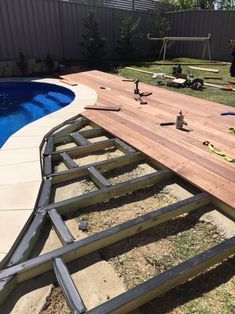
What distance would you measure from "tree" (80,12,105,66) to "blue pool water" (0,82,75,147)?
3.93m

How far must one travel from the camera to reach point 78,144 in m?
4.70

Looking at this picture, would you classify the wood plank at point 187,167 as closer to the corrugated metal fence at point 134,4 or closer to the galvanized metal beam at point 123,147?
the galvanized metal beam at point 123,147

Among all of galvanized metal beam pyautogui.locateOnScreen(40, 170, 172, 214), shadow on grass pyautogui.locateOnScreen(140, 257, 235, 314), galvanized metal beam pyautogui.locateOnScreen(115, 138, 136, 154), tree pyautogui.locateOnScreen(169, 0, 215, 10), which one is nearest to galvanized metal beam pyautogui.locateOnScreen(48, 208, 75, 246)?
galvanized metal beam pyautogui.locateOnScreen(40, 170, 172, 214)

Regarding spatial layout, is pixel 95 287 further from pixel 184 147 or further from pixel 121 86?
pixel 121 86

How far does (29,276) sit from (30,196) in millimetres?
1038

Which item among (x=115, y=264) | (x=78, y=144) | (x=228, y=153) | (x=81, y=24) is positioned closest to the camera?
(x=115, y=264)

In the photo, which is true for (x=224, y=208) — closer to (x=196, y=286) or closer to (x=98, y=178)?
(x=196, y=286)

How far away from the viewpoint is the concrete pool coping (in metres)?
2.67

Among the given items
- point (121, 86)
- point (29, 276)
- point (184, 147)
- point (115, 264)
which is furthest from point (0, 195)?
point (121, 86)

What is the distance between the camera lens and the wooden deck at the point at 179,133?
3.48 meters

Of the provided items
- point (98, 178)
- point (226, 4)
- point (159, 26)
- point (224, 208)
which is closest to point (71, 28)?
point (159, 26)

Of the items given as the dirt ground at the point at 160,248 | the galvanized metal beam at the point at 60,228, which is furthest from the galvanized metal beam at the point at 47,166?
the galvanized metal beam at the point at 60,228

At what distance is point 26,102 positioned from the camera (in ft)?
28.8

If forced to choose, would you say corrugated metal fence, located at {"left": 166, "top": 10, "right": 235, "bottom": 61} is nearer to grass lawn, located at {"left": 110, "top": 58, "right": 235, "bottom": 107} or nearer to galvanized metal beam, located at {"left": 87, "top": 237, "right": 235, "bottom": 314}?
grass lawn, located at {"left": 110, "top": 58, "right": 235, "bottom": 107}
